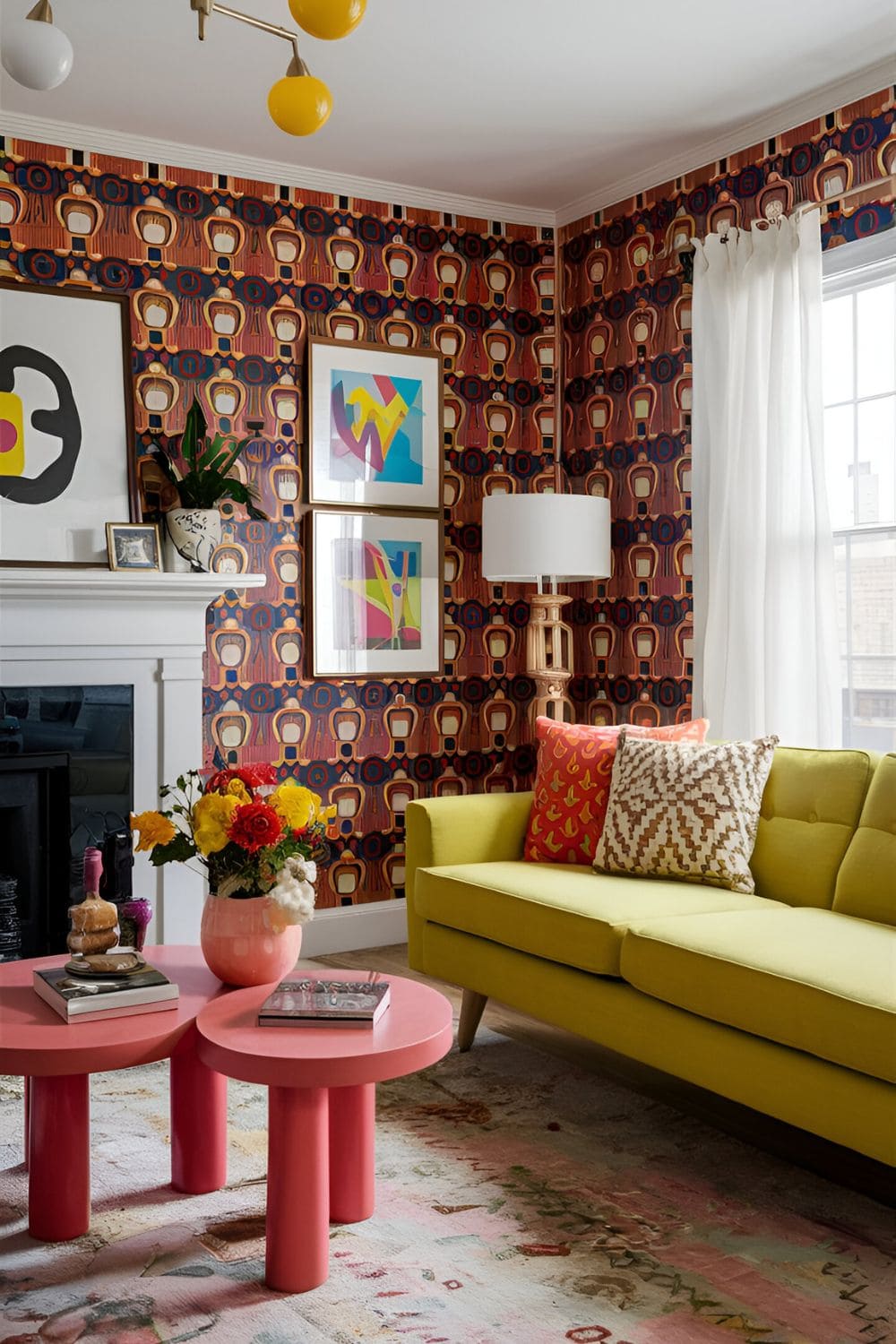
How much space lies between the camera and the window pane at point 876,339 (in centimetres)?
383

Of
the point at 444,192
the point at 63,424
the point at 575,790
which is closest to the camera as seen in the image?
the point at 575,790

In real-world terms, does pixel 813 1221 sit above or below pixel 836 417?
below

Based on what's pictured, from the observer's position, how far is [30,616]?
13.0 feet

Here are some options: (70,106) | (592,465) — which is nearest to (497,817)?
(592,465)

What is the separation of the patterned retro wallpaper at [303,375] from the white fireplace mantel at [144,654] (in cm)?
22

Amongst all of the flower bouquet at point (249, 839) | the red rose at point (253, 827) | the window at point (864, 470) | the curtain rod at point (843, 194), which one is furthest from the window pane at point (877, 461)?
the red rose at point (253, 827)

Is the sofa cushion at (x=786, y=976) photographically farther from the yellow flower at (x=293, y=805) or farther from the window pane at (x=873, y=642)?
the window pane at (x=873, y=642)

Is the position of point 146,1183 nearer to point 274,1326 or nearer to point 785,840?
point 274,1326

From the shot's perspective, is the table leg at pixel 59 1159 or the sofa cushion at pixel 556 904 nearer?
the table leg at pixel 59 1159

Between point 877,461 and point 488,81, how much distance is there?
1.66 metres

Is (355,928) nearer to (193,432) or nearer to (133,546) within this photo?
(133,546)

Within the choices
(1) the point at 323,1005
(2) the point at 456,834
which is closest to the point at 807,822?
(2) the point at 456,834

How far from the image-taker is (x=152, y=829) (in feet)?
8.38

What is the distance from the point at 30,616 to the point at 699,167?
9.02 feet
